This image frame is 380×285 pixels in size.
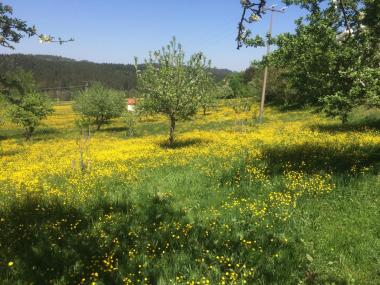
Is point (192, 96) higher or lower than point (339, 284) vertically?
higher

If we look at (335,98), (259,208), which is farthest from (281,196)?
(335,98)

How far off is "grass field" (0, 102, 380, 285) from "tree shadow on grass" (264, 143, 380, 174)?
0.19 feet

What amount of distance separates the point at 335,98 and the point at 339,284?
20.6 ft

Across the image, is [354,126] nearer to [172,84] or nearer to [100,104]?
[172,84]

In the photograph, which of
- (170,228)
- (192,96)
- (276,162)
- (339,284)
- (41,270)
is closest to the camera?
(339,284)

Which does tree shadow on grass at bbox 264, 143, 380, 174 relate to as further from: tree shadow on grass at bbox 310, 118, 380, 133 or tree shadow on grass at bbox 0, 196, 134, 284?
tree shadow on grass at bbox 310, 118, 380, 133

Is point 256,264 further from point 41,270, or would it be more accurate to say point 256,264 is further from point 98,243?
point 41,270

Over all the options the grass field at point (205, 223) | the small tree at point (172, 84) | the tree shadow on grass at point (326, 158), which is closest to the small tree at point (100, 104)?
the small tree at point (172, 84)

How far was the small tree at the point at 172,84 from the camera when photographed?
78.7 ft

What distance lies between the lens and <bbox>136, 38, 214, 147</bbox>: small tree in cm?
2398

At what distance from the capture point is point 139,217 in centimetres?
955

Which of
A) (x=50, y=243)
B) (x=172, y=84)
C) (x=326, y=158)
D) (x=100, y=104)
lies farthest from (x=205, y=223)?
(x=100, y=104)

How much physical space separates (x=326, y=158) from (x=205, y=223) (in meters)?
7.03

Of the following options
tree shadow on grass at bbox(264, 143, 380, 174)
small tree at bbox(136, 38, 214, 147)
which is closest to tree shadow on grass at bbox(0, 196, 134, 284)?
tree shadow on grass at bbox(264, 143, 380, 174)
